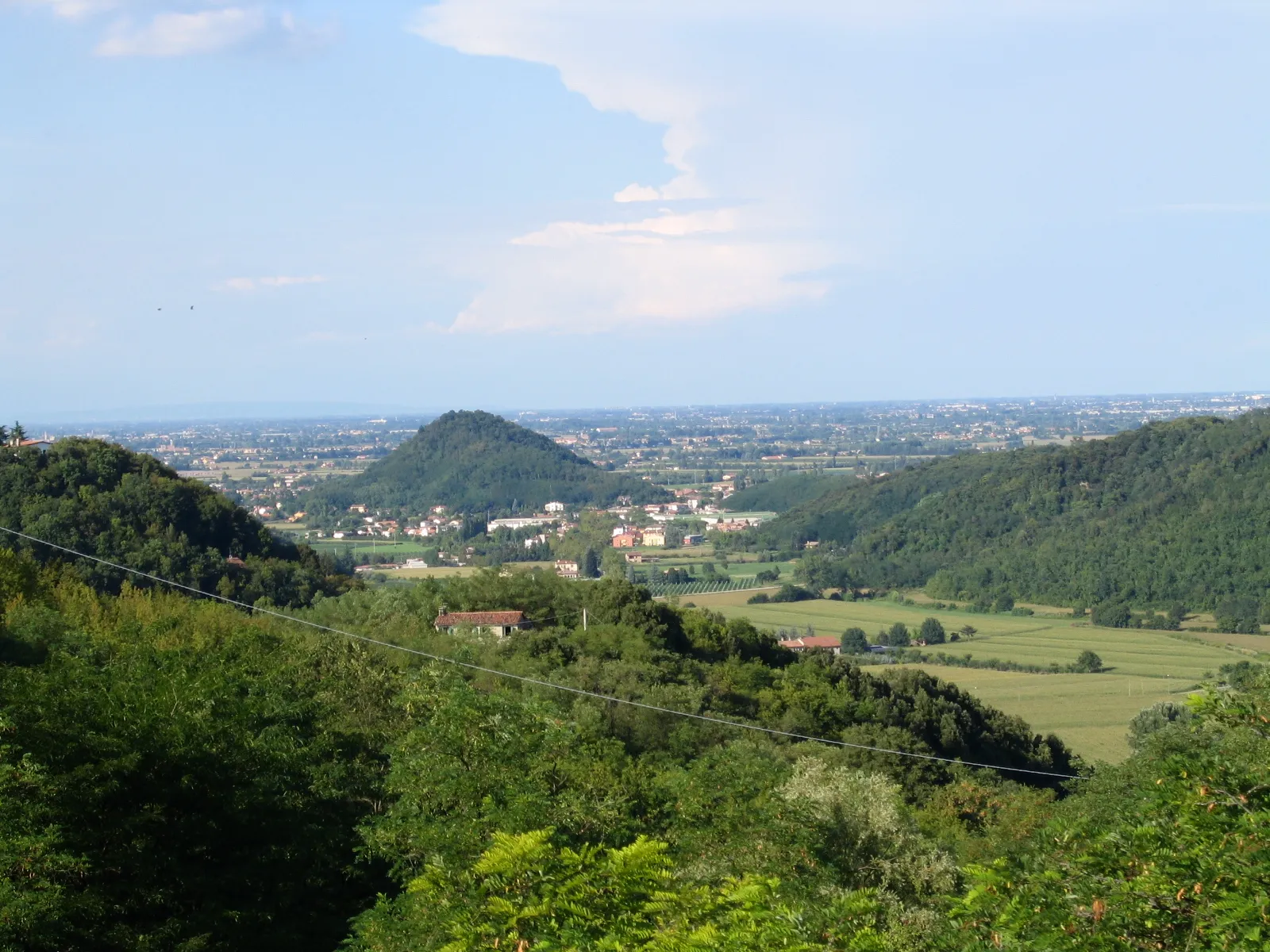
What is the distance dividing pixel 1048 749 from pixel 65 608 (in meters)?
A: 23.7

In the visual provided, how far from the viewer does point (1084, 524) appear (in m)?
78.5

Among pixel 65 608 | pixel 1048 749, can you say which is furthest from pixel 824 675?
pixel 65 608

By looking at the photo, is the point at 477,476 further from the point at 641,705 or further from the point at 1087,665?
the point at 641,705

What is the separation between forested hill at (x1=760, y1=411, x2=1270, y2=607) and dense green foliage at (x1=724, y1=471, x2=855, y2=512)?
1688 centimetres

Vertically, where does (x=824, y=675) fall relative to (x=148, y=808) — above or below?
below

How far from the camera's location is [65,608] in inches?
1041

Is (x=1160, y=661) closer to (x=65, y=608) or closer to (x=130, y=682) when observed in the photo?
(x=65, y=608)

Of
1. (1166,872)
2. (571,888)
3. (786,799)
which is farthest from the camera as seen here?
(786,799)

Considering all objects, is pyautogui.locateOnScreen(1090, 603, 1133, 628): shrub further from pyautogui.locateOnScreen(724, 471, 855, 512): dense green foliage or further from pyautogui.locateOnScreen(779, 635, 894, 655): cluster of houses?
pyautogui.locateOnScreen(724, 471, 855, 512): dense green foliage

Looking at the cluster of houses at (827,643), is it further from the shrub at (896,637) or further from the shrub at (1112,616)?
the shrub at (1112,616)

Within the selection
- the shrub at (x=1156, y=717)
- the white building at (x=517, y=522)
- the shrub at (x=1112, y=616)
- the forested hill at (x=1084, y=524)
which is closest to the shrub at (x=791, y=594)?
the forested hill at (x=1084, y=524)

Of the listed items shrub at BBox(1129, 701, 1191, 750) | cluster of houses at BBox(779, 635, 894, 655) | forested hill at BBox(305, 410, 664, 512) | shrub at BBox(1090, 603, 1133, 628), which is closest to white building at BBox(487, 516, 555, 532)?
forested hill at BBox(305, 410, 664, 512)

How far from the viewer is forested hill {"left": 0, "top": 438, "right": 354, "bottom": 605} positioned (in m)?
39.0

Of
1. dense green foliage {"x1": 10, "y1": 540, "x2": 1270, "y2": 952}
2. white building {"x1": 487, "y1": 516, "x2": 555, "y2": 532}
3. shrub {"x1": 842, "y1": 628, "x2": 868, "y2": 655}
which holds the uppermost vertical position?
dense green foliage {"x1": 10, "y1": 540, "x2": 1270, "y2": 952}
